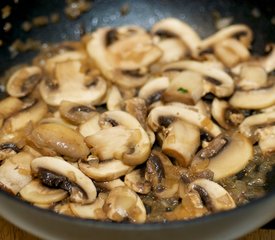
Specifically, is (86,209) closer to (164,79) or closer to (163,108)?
(163,108)

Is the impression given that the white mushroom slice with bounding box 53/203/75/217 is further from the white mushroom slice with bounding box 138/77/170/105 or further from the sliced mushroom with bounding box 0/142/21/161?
the white mushroom slice with bounding box 138/77/170/105

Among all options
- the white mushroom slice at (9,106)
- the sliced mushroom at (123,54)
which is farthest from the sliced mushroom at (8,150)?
the sliced mushroom at (123,54)

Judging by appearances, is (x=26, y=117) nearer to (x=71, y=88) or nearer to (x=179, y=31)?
(x=71, y=88)

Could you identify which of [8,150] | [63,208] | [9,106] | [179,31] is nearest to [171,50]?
[179,31]

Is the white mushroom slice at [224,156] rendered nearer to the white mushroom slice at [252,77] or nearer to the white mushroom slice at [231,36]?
the white mushroom slice at [252,77]

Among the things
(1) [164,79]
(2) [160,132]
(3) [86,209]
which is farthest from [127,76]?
(3) [86,209]

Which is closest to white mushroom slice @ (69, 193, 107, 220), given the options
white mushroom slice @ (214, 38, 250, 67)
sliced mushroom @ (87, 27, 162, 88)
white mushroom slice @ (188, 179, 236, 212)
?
white mushroom slice @ (188, 179, 236, 212)
